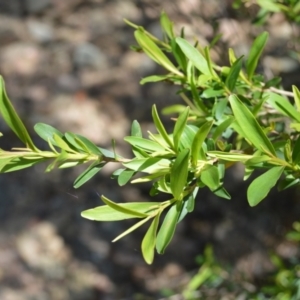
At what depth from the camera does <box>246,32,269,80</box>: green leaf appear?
712mm

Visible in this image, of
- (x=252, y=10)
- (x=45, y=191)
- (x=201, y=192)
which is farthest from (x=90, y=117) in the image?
(x=252, y=10)

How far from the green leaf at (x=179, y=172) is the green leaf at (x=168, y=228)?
28 mm

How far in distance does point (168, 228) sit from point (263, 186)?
10cm

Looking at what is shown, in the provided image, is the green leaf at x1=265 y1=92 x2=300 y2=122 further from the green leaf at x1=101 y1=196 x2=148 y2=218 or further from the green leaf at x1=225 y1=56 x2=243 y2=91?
the green leaf at x1=101 y1=196 x2=148 y2=218

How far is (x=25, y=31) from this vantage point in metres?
2.83

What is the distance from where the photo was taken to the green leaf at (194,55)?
2.16 ft

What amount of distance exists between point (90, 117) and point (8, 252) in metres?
0.70

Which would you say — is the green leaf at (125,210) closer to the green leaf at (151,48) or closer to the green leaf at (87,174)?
the green leaf at (87,174)

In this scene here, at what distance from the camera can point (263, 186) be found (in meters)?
0.55

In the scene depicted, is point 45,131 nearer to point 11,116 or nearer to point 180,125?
point 11,116

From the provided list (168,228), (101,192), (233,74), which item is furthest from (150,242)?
(101,192)

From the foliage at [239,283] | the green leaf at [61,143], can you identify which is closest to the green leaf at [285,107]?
Answer: the green leaf at [61,143]

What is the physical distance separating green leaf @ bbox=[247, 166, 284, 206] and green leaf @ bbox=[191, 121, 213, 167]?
0.06m

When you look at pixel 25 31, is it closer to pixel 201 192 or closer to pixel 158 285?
pixel 201 192
